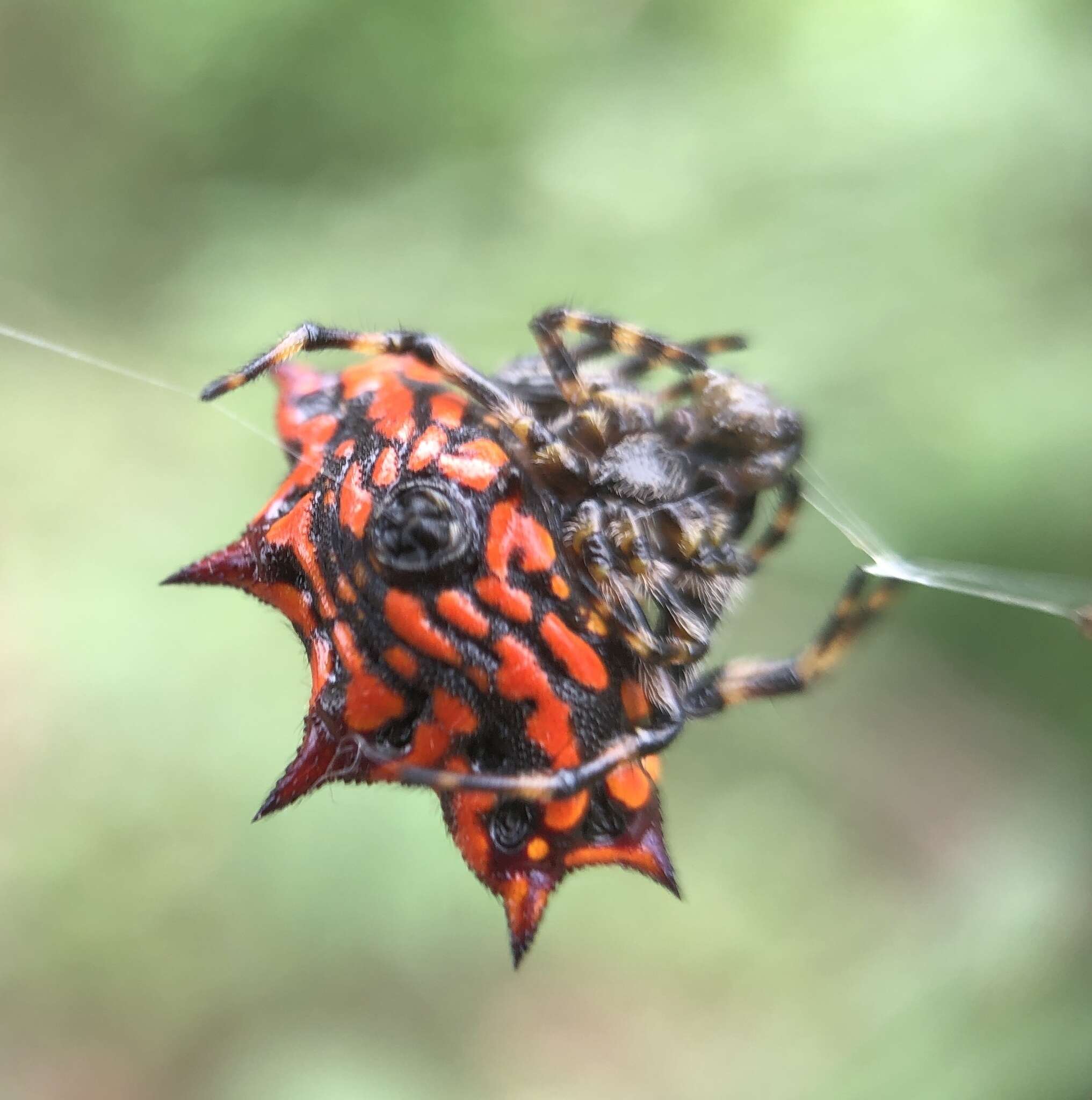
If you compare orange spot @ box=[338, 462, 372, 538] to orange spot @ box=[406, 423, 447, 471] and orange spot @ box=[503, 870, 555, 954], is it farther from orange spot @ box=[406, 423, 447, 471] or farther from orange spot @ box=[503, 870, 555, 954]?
orange spot @ box=[503, 870, 555, 954]

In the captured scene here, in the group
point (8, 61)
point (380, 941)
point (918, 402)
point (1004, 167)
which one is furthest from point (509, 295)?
point (8, 61)

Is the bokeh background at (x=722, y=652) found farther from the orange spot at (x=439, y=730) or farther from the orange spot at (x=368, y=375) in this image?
the orange spot at (x=439, y=730)

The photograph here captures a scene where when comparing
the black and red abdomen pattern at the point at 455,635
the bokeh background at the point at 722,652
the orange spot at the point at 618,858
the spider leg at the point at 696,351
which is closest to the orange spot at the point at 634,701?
the black and red abdomen pattern at the point at 455,635

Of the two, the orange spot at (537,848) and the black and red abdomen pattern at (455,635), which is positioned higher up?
the black and red abdomen pattern at (455,635)

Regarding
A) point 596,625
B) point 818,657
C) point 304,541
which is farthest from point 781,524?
point 304,541

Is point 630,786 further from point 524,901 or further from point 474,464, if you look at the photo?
point 474,464

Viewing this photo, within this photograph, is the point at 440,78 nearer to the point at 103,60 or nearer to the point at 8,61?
the point at 103,60
